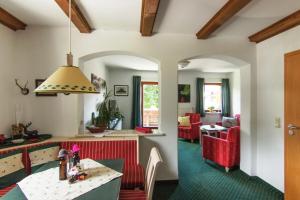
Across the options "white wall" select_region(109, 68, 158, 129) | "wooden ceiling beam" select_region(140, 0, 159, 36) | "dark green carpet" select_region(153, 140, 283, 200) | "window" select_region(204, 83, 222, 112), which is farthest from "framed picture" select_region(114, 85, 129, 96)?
"wooden ceiling beam" select_region(140, 0, 159, 36)

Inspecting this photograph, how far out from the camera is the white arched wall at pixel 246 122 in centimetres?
332

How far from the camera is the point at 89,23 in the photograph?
8.97 feet

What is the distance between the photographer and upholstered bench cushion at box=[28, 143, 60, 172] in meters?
2.32

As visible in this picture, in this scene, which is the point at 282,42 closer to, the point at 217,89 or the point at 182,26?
the point at 182,26

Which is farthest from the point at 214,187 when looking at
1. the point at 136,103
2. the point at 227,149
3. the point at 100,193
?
the point at 136,103

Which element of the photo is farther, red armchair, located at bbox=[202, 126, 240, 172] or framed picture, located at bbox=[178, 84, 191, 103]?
framed picture, located at bbox=[178, 84, 191, 103]

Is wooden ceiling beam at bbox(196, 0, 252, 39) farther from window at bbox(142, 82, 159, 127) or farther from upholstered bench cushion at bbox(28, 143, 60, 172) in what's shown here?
window at bbox(142, 82, 159, 127)

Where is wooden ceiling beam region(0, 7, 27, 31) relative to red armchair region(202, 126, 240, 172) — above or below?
above

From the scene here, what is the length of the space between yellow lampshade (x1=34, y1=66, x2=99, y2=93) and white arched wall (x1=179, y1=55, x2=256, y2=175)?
2.20 m

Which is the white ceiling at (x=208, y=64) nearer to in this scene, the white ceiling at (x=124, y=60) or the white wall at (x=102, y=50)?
the white ceiling at (x=124, y=60)

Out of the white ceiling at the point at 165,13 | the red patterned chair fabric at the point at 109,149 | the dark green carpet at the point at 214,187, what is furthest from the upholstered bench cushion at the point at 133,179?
the white ceiling at the point at 165,13

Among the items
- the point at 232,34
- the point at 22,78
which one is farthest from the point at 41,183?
the point at 232,34

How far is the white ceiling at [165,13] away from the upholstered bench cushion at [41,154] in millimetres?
1673

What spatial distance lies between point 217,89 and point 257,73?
434 cm
